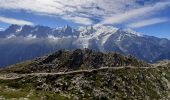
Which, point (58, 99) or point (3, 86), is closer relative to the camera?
point (58, 99)

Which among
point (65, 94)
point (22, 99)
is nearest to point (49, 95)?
point (65, 94)

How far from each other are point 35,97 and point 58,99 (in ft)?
52.6

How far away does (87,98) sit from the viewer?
198 metres

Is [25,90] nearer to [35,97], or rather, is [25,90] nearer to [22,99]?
[35,97]

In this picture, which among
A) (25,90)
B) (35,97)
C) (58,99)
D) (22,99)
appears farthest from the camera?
(25,90)

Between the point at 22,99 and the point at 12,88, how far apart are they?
47.9m

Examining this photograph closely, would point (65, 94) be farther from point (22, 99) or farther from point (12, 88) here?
point (22, 99)

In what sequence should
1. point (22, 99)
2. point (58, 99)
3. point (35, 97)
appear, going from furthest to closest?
point (58, 99), point (35, 97), point (22, 99)

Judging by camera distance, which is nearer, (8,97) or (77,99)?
(8,97)

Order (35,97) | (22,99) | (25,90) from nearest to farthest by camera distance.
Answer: (22,99) → (35,97) → (25,90)

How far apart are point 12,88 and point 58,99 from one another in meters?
34.0

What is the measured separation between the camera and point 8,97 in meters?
154

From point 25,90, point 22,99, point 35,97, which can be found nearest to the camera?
point 22,99

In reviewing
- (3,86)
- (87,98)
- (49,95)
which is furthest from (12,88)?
(87,98)
